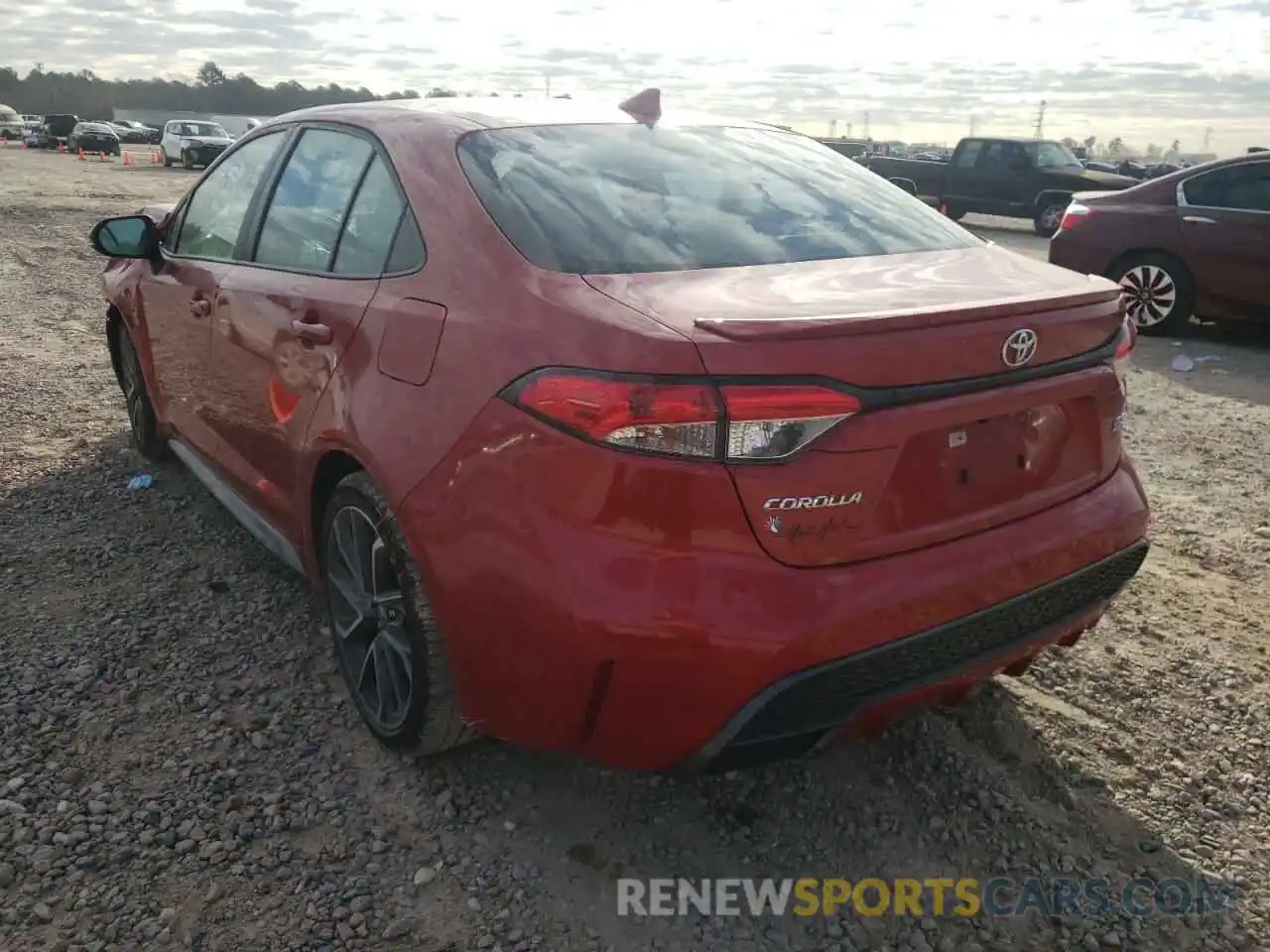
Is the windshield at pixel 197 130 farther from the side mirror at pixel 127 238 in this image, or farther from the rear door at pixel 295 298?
the rear door at pixel 295 298

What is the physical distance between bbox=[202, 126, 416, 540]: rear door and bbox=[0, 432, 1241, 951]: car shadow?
576 millimetres

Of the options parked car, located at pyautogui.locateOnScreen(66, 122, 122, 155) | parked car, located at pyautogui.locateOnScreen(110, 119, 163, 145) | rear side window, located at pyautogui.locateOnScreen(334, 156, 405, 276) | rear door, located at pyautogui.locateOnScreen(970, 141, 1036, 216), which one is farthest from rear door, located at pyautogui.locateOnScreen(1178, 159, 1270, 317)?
parked car, located at pyautogui.locateOnScreen(110, 119, 163, 145)

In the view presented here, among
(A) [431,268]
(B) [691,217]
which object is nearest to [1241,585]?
(B) [691,217]

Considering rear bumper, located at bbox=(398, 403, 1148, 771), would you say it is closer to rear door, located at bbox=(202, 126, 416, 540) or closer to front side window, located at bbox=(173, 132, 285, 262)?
rear door, located at bbox=(202, 126, 416, 540)

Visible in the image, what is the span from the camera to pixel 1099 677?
3174mm

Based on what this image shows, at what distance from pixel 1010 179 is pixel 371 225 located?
1890 centimetres

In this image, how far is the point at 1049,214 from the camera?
1853 centimetres

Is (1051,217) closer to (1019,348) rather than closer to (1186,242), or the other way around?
(1186,242)

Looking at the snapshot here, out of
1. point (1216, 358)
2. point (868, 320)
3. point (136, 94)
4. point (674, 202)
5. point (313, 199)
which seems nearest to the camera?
point (868, 320)

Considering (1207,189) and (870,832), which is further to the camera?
(1207,189)

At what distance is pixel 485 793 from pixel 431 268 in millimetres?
1311

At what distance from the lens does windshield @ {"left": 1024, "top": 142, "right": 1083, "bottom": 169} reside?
19.2m

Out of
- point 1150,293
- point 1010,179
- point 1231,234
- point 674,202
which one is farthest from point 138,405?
point 1010,179

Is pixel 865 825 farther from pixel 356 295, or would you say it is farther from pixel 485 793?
pixel 356 295
